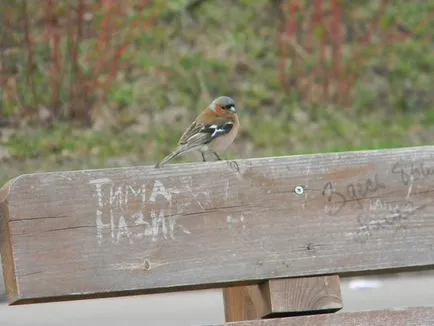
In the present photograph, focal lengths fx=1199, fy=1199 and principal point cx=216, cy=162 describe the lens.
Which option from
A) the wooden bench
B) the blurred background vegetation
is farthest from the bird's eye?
the blurred background vegetation

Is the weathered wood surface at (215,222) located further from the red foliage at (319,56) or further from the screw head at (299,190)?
the red foliage at (319,56)

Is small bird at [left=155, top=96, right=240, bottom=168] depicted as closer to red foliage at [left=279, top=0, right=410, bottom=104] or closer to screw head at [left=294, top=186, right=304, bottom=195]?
screw head at [left=294, top=186, right=304, bottom=195]

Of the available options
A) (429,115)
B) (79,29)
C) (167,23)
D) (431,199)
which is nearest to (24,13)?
(79,29)

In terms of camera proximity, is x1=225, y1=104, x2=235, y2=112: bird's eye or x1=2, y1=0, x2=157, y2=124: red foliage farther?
x1=2, y1=0, x2=157, y2=124: red foliage

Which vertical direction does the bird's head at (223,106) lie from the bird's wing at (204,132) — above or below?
above

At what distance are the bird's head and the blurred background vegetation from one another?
12.6 feet

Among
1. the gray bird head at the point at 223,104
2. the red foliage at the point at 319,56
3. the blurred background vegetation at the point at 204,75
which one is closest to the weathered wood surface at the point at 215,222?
the gray bird head at the point at 223,104

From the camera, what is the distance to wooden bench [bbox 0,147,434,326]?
111 inches

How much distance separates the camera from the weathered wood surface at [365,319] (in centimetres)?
294

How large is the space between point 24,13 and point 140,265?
24.9 ft

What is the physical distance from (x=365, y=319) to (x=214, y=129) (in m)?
2.86

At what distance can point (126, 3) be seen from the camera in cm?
1042

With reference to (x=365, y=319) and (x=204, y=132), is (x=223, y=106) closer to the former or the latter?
(x=204, y=132)

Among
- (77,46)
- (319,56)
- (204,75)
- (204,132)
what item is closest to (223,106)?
(204,132)
